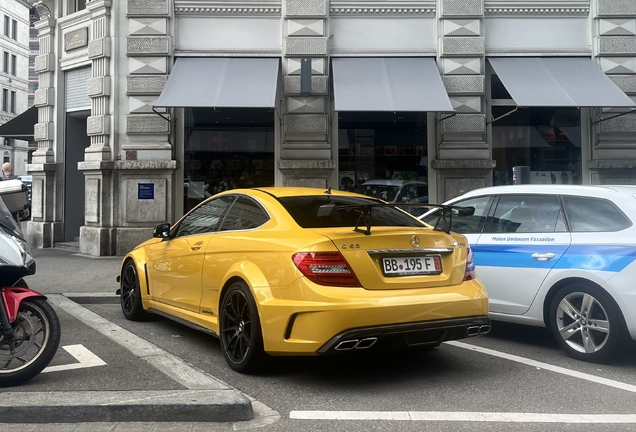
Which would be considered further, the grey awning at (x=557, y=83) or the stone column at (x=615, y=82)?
the stone column at (x=615, y=82)

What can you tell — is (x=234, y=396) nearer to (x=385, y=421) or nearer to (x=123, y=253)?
(x=385, y=421)

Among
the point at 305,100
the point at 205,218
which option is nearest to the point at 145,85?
the point at 305,100

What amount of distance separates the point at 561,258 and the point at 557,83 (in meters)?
7.82

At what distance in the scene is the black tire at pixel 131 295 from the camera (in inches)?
260

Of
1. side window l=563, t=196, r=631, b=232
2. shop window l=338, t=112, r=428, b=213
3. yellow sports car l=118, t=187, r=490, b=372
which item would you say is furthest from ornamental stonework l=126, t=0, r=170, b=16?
side window l=563, t=196, r=631, b=232

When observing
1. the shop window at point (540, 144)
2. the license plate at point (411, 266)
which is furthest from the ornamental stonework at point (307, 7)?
the license plate at point (411, 266)

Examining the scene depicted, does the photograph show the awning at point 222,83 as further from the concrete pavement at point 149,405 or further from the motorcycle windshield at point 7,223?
the concrete pavement at point 149,405

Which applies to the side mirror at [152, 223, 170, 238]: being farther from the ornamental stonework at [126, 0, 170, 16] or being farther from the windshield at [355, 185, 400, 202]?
the ornamental stonework at [126, 0, 170, 16]

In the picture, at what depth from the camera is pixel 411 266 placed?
433 cm

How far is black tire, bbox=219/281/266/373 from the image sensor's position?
436 cm

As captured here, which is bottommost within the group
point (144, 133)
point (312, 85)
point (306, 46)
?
point (144, 133)

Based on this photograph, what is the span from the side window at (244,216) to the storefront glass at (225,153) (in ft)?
25.6

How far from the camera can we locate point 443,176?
12.7 metres

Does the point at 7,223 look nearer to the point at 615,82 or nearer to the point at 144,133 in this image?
the point at 144,133
